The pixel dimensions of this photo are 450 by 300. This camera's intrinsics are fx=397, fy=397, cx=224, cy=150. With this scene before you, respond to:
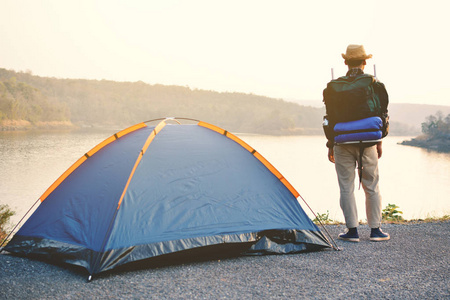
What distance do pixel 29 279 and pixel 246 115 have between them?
81.4 metres

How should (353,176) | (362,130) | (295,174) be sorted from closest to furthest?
(362,130) < (353,176) < (295,174)

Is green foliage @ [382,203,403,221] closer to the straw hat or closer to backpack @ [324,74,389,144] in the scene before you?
backpack @ [324,74,389,144]

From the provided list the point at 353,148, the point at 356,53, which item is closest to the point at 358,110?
the point at 353,148

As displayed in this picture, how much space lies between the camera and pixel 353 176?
482 cm

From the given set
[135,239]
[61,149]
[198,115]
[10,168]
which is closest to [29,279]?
[135,239]

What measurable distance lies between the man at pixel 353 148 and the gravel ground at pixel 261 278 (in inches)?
21.6

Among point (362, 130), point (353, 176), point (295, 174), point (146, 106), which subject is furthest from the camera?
point (146, 106)

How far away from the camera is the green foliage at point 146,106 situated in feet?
219

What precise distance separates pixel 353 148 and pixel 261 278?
6.65 ft

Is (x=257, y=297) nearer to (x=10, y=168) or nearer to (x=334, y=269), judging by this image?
(x=334, y=269)

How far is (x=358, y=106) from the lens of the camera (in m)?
4.55

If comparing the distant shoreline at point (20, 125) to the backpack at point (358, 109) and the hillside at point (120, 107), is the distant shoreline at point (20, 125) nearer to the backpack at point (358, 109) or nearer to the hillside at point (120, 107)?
the hillside at point (120, 107)

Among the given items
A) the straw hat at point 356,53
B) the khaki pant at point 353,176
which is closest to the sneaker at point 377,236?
the khaki pant at point 353,176

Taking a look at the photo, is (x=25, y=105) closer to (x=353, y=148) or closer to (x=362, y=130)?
(x=353, y=148)
